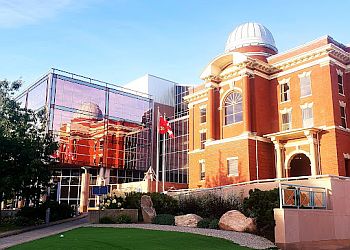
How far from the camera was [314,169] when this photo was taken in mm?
29938

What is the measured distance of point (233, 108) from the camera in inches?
1427

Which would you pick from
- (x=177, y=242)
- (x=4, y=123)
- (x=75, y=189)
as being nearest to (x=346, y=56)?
(x=177, y=242)

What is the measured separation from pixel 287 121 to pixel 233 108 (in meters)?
4.87

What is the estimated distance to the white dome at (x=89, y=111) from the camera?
4841cm

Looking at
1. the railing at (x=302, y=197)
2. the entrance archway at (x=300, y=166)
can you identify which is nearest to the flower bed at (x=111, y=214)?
the railing at (x=302, y=197)

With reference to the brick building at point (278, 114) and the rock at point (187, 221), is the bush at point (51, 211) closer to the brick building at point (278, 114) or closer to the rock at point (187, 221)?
the rock at point (187, 221)

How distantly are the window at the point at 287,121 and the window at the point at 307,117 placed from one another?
134 cm

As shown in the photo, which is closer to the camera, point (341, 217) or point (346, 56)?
point (341, 217)

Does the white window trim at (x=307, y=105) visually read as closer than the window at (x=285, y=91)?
Yes

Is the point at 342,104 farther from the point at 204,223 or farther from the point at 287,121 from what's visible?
the point at 204,223

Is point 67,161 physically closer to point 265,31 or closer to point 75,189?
point 75,189

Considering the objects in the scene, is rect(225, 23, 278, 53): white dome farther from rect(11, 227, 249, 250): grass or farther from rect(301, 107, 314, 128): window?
rect(11, 227, 249, 250): grass

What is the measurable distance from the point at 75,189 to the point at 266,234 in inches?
1345

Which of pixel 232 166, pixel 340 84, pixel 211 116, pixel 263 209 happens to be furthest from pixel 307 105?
pixel 263 209
